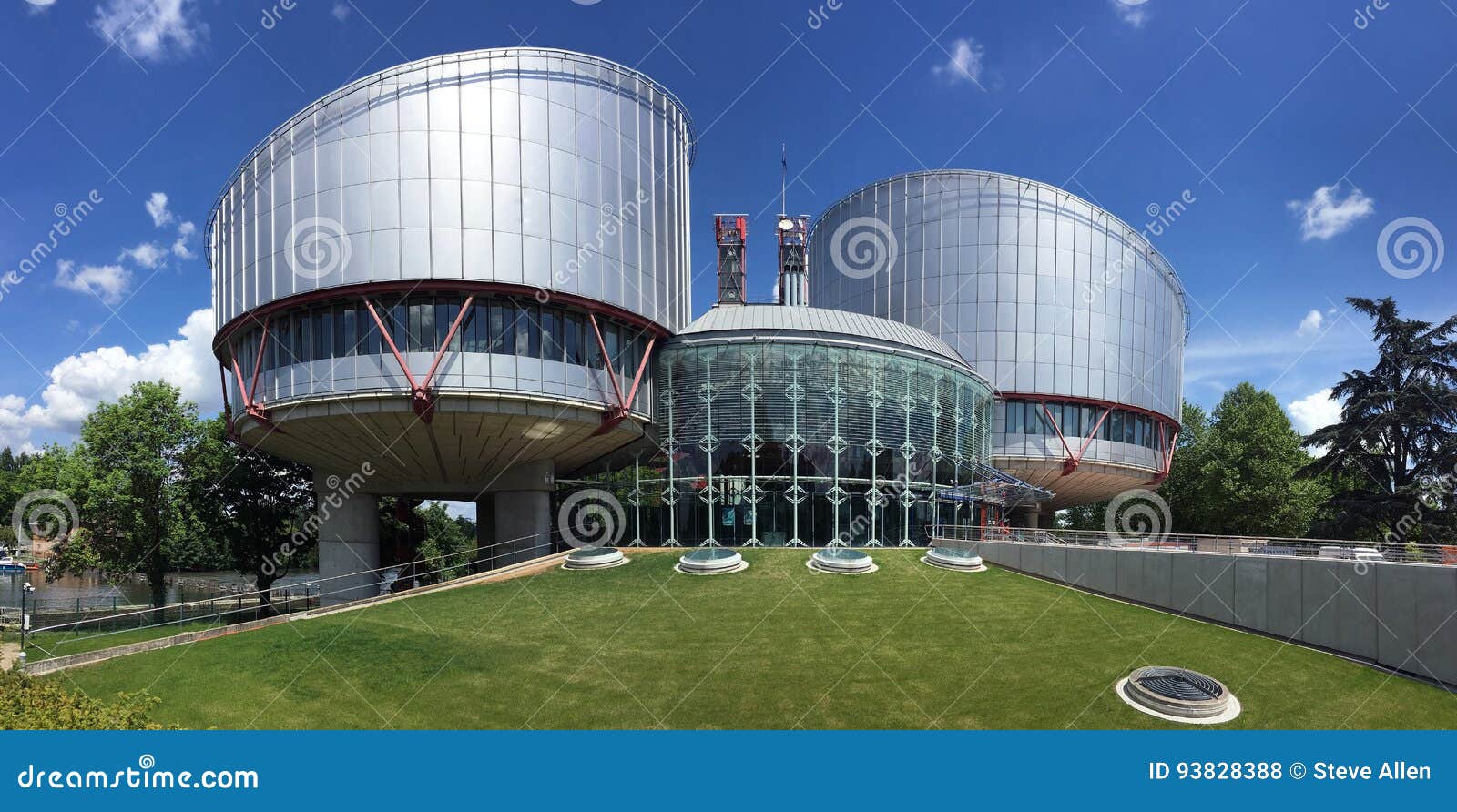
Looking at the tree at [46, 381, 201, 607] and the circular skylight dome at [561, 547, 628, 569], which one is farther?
the tree at [46, 381, 201, 607]

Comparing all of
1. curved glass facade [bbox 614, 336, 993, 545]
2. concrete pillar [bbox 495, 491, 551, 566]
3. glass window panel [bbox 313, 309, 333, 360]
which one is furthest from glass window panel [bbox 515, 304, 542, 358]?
concrete pillar [bbox 495, 491, 551, 566]

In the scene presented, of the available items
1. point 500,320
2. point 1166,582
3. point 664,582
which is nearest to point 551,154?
point 500,320

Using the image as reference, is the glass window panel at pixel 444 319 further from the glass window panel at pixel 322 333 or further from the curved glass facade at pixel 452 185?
the glass window panel at pixel 322 333

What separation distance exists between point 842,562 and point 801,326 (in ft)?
45.3

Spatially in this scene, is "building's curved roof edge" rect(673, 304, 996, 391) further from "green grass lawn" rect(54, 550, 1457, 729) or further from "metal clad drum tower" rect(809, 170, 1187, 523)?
"green grass lawn" rect(54, 550, 1457, 729)

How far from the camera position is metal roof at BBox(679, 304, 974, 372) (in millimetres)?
36844

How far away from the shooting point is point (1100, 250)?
185ft

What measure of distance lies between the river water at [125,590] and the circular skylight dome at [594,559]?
14284 mm

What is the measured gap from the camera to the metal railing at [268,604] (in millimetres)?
24062

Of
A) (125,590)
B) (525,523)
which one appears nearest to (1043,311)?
(525,523)

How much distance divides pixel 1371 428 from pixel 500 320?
41833 mm

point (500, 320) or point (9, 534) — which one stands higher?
point (500, 320)

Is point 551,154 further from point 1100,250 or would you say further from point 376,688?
point 1100,250

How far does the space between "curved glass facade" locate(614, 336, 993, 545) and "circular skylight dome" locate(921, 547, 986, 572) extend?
18.1 feet
